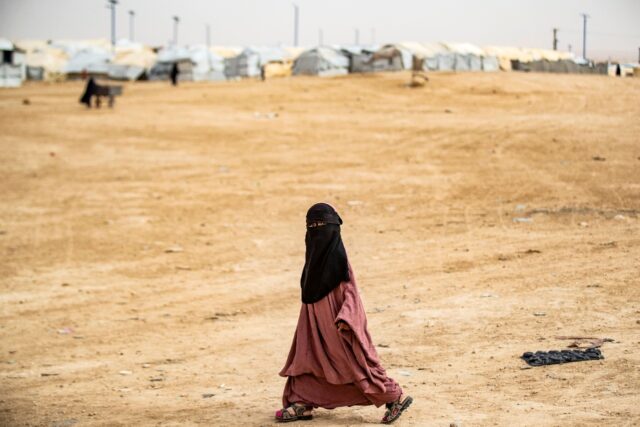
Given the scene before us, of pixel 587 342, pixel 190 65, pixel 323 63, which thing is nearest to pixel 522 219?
pixel 587 342

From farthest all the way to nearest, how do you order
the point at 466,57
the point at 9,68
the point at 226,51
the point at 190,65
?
the point at 226,51
the point at 190,65
the point at 466,57
the point at 9,68

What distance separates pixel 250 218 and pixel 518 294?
633cm

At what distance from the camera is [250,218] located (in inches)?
591

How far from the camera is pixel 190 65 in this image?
149ft

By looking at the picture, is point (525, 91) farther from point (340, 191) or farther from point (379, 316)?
point (379, 316)

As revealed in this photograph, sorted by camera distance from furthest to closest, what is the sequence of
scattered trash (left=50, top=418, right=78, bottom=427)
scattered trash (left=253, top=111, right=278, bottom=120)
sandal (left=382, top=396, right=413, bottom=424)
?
scattered trash (left=253, top=111, right=278, bottom=120), scattered trash (left=50, top=418, right=78, bottom=427), sandal (left=382, top=396, right=413, bottom=424)

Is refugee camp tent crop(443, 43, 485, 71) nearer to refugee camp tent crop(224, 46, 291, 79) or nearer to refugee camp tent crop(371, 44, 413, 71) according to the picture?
refugee camp tent crop(371, 44, 413, 71)

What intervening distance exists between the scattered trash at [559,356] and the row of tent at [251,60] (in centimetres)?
2373

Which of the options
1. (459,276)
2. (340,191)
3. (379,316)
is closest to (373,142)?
(340,191)

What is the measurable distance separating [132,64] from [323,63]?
13145 mm

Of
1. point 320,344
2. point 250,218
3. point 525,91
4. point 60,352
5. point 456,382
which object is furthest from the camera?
point 525,91

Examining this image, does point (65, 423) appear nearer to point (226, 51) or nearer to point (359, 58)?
point (359, 58)

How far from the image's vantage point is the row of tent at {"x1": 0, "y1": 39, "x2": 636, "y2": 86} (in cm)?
3869

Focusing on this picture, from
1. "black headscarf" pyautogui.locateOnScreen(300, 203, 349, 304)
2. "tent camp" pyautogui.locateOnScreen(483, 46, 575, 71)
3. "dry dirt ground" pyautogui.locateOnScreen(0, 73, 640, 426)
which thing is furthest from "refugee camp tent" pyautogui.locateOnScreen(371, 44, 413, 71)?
"black headscarf" pyautogui.locateOnScreen(300, 203, 349, 304)
